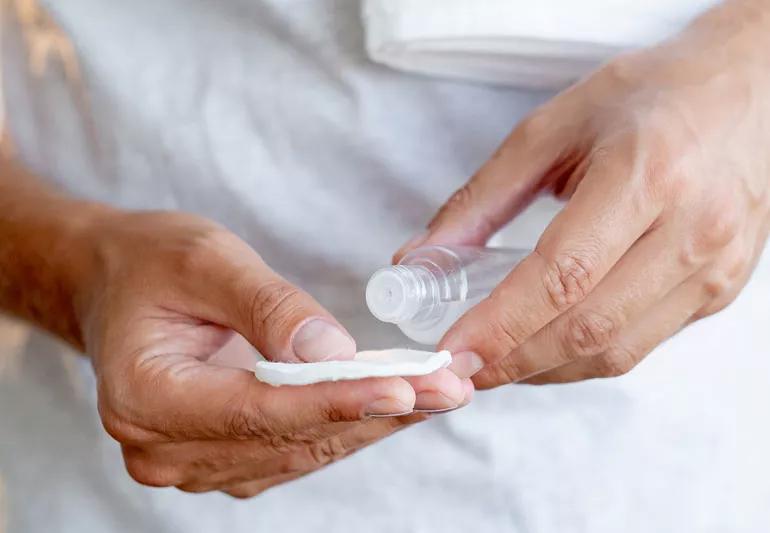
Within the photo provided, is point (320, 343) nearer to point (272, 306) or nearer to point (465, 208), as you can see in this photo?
point (272, 306)

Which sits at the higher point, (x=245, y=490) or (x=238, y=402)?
(x=238, y=402)

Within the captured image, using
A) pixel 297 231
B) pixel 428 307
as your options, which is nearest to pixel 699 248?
pixel 428 307

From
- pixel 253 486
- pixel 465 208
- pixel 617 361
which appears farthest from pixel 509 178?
pixel 253 486

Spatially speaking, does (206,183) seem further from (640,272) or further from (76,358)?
(640,272)

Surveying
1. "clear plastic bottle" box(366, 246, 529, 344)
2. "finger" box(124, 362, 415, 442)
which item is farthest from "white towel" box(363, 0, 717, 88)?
"finger" box(124, 362, 415, 442)

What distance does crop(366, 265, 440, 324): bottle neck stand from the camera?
18.0 inches

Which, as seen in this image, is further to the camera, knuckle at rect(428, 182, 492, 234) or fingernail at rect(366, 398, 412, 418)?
knuckle at rect(428, 182, 492, 234)

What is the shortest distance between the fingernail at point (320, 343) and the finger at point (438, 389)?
0.13 feet

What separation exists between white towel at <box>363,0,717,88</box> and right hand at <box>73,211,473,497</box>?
0.17 meters

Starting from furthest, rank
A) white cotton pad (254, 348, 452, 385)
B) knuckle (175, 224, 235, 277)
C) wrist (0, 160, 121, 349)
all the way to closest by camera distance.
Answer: wrist (0, 160, 121, 349) → knuckle (175, 224, 235, 277) → white cotton pad (254, 348, 452, 385)

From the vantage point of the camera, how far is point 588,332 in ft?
1.67

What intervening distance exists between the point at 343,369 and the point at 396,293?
0.22 ft

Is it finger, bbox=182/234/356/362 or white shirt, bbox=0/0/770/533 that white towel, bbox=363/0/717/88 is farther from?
finger, bbox=182/234/356/362

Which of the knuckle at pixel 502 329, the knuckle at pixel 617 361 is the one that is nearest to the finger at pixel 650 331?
the knuckle at pixel 617 361
